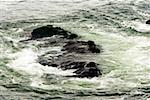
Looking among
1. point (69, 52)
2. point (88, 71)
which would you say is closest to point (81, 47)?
point (69, 52)

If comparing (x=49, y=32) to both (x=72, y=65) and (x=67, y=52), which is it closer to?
(x=67, y=52)

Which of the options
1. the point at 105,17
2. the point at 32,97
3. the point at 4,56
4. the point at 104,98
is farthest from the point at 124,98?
the point at 105,17

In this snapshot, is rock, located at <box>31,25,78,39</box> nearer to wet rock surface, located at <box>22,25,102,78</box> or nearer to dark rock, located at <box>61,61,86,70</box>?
wet rock surface, located at <box>22,25,102,78</box>

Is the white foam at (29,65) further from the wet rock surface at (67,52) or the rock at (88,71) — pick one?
the rock at (88,71)

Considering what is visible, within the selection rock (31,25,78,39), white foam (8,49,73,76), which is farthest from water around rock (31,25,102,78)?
white foam (8,49,73,76)

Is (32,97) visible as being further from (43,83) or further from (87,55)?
(87,55)

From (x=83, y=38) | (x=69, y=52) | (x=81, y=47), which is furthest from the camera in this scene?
(x=83, y=38)
